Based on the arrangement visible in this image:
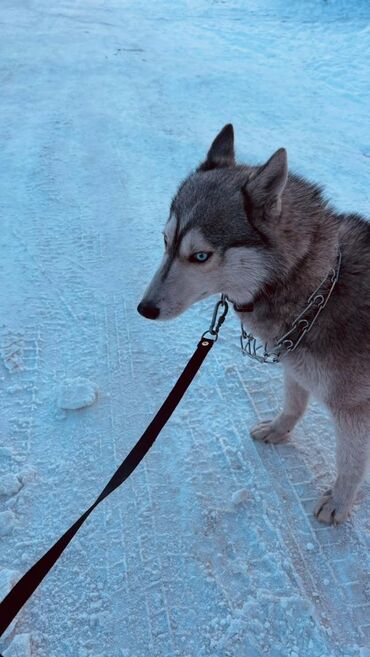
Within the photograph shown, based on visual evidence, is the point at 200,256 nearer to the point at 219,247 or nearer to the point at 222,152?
the point at 219,247

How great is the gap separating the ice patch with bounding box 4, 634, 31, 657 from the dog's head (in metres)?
1.26

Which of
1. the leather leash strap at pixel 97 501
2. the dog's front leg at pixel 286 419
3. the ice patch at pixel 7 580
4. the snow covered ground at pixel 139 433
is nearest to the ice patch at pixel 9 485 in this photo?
the snow covered ground at pixel 139 433

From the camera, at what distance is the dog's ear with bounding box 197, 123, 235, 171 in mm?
2346

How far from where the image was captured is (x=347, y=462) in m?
2.15

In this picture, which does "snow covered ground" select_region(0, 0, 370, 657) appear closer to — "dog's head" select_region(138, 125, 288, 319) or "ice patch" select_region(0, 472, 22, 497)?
"ice patch" select_region(0, 472, 22, 497)

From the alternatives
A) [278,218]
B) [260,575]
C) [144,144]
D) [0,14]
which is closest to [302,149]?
[144,144]

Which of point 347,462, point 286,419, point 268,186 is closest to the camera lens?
point 268,186

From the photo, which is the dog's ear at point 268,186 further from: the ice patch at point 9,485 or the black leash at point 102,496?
the ice patch at point 9,485

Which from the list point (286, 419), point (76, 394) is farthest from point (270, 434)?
point (76, 394)

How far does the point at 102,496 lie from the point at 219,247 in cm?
99

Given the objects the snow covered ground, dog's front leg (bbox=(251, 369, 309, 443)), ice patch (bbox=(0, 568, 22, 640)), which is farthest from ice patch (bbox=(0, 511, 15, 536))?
dog's front leg (bbox=(251, 369, 309, 443))

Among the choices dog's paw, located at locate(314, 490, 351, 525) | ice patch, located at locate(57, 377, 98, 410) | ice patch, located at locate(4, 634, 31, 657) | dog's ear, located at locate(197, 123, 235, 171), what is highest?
dog's ear, located at locate(197, 123, 235, 171)

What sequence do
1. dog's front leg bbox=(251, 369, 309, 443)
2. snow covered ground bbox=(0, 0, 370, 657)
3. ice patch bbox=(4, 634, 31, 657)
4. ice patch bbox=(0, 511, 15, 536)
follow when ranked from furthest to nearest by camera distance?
1. dog's front leg bbox=(251, 369, 309, 443)
2. ice patch bbox=(0, 511, 15, 536)
3. snow covered ground bbox=(0, 0, 370, 657)
4. ice patch bbox=(4, 634, 31, 657)

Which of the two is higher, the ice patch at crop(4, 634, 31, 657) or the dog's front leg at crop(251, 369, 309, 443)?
the dog's front leg at crop(251, 369, 309, 443)
